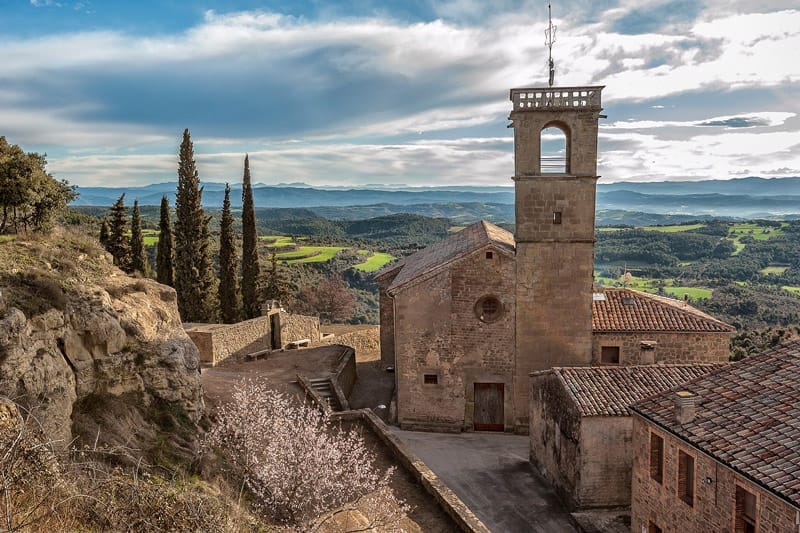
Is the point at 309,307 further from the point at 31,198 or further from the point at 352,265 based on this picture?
the point at 31,198

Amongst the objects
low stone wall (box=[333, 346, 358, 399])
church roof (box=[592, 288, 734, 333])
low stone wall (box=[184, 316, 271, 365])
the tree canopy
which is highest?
the tree canopy

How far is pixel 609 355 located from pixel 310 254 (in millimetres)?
61873

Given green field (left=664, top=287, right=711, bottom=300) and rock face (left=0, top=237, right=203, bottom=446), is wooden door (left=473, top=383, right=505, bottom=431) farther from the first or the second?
green field (left=664, top=287, right=711, bottom=300)

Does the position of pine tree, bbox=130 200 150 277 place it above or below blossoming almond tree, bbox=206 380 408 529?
above

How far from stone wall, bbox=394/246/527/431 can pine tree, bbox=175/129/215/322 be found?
2033 centimetres

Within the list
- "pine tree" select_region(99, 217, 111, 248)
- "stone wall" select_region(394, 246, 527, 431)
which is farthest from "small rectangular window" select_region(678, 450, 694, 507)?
"pine tree" select_region(99, 217, 111, 248)

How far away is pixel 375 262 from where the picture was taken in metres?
82.6

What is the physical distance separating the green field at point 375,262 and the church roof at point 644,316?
53.7 meters

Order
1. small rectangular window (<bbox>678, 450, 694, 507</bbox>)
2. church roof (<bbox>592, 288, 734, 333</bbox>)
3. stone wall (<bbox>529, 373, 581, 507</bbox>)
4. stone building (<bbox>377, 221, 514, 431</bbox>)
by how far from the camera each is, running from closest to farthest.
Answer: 1. small rectangular window (<bbox>678, 450, 694, 507</bbox>)
2. stone wall (<bbox>529, 373, 581, 507</bbox>)
3. church roof (<bbox>592, 288, 734, 333</bbox>)
4. stone building (<bbox>377, 221, 514, 431</bbox>)

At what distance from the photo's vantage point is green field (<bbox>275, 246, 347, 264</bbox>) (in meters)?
76.8

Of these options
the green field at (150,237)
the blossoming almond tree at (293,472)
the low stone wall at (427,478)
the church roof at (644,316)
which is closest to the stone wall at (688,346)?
the church roof at (644,316)

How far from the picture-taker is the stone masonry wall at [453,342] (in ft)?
76.3

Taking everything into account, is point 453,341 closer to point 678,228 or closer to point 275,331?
point 275,331

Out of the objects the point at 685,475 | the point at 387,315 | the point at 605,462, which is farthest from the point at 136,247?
the point at 685,475
